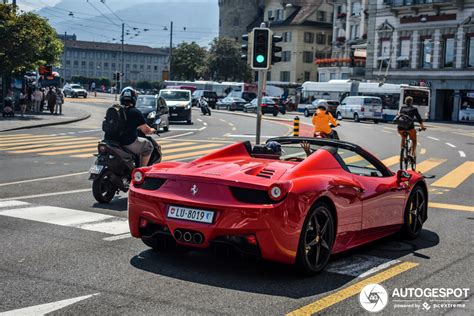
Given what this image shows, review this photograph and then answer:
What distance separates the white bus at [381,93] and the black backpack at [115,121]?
1602 inches

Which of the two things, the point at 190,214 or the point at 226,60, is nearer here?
the point at 190,214

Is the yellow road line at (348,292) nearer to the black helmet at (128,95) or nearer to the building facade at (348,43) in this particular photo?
the black helmet at (128,95)

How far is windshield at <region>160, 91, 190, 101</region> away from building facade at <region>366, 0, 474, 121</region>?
28814 mm

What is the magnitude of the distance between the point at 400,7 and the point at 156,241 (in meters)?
60.5

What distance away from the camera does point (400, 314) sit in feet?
16.3

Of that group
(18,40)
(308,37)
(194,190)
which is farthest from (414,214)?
(308,37)

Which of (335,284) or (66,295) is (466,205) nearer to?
(335,284)

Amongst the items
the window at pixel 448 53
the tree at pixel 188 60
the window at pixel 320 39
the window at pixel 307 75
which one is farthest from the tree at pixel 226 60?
the window at pixel 448 53

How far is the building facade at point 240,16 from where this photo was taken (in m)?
110

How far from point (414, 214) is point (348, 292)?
2698 millimetres

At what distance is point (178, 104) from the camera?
116 feet

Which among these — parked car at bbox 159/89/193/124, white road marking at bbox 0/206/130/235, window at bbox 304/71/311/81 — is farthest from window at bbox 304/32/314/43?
white road marking at bbox 0/206/130/235

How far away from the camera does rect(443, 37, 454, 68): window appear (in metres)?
58.3

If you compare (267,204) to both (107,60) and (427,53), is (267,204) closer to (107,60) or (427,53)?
(427,53)
